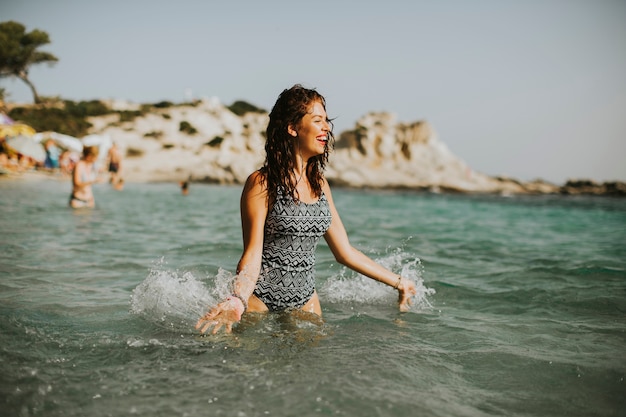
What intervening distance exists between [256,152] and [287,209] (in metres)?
48.0

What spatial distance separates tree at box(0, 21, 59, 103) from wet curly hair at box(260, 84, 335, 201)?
59.2 metres

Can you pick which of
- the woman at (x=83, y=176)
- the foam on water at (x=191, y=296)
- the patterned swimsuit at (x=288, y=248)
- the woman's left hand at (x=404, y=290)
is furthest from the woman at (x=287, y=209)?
the woman at (x=83, y=176)

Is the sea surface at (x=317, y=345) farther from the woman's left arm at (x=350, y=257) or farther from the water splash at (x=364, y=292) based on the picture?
the woman's left arm at (x=350, y=257)

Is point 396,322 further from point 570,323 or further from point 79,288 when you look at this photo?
point 79,288

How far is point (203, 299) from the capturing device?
4.20 meters

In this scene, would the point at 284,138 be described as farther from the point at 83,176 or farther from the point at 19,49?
the point at 19,49

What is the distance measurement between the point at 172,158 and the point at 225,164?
19.6 feet

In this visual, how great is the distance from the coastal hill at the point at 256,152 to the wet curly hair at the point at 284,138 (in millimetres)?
40407

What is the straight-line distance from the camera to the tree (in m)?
50.2

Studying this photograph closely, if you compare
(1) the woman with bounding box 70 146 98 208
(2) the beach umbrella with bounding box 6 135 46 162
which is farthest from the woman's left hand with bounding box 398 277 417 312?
(2) the beach umbrella with bounding box 6 135 46 162

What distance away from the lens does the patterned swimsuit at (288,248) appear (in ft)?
10.6

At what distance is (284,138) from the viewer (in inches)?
128

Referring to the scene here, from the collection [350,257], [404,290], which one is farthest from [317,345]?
[404,290]

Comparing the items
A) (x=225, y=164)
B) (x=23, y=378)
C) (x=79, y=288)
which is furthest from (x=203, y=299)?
(x=225, y=164)
